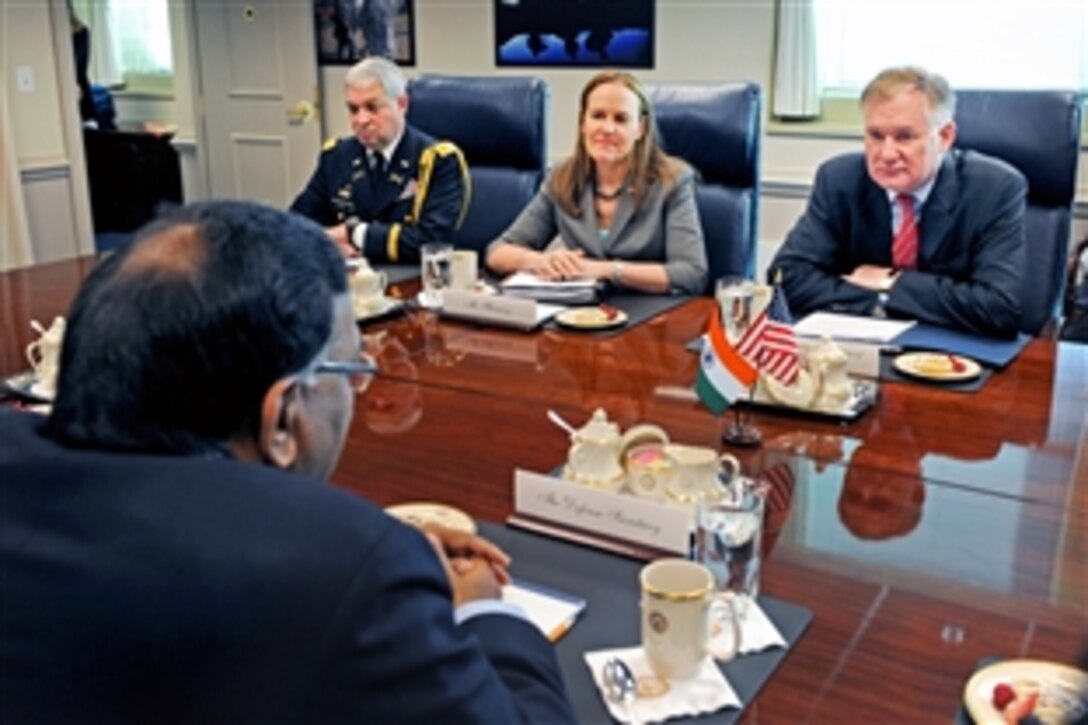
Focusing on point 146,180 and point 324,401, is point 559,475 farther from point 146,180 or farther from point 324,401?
point 146,180

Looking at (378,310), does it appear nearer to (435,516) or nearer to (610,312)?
(610,312)

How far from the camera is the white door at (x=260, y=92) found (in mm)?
5137

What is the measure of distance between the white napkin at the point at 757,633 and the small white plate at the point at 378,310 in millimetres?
1286

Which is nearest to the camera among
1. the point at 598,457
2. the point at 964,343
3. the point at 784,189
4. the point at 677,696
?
the point at 677,696

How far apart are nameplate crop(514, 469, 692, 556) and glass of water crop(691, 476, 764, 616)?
61 mm

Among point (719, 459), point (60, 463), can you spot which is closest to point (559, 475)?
point (719, 459)

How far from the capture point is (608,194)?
9.09ft

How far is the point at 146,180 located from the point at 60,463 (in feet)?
18.8

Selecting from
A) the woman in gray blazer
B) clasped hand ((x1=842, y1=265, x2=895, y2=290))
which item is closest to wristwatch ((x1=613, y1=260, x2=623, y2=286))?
the woman in gray blazer

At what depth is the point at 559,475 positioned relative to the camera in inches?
55.0

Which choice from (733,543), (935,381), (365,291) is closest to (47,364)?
(365,291)

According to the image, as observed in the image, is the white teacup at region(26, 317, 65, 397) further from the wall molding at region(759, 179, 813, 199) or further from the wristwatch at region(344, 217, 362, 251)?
the wall molding at region(759, 179, 813, 199)

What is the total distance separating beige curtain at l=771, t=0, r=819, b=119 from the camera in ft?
13.0

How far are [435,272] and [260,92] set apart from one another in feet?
11.1
